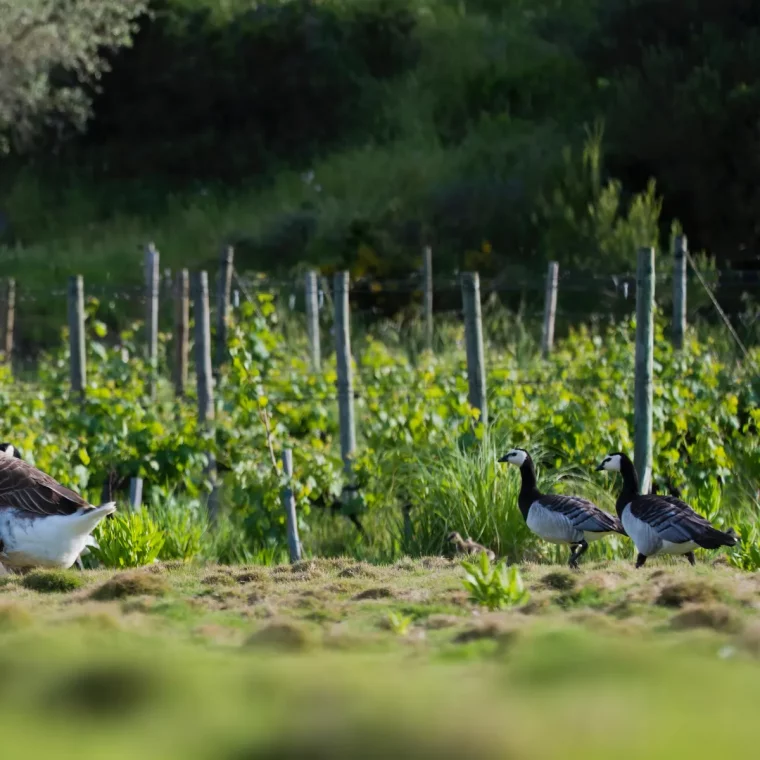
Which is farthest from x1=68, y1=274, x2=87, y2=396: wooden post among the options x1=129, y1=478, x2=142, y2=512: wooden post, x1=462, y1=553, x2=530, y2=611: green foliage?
x1=462, y1=553, x2=530, y2=611: green foliage

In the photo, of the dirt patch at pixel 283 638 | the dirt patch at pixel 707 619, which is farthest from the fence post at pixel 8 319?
the dirt patch at pixel 707 619

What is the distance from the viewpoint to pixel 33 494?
9781mm

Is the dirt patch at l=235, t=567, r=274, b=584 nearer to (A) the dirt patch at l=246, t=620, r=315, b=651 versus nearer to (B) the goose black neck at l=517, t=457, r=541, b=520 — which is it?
(B) the goose black neck at l=517, t=457, r=541, b=520

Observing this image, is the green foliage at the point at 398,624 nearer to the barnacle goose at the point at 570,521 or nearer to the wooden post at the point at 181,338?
the barnacle goose at the point at 570,521

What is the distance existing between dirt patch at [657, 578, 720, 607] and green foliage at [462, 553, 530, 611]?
0.77m

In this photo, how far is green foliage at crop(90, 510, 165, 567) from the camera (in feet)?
35.2

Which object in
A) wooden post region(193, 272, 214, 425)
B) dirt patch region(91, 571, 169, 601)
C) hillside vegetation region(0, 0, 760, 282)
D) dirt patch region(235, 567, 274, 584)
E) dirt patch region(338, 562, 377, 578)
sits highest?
hillside vegetation region(0, 0, 760, 282)

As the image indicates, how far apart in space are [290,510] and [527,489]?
2.10 meters

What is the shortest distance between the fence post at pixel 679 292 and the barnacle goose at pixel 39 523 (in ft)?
22.3

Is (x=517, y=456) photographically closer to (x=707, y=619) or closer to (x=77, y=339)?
(x=707, y=619)

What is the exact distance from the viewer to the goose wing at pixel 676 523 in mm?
9094

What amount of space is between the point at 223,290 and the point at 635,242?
32.9 ft

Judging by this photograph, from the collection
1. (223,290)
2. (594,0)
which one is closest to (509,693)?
(223,290)

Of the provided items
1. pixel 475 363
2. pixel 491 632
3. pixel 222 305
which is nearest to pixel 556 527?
pixel 475 363
